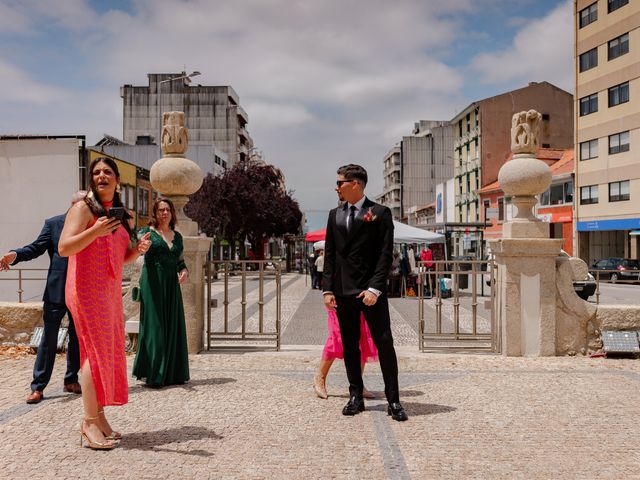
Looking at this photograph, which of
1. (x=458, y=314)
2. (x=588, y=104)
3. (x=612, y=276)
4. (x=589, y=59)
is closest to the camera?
(x=458, y=314)

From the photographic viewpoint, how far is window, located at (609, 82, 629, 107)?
130ft

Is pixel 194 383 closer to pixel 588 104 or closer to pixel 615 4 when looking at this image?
pixel 615 4

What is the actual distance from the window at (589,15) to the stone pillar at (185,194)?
4171cm

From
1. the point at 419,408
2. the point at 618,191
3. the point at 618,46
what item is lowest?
the point at 419,408

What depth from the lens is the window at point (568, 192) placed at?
45.8 m

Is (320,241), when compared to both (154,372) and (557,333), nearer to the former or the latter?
(557,333)

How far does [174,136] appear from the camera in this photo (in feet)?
25.1

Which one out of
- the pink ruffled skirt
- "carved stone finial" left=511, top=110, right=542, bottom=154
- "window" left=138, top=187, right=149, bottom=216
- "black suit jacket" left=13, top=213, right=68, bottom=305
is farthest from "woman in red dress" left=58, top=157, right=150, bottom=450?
"window" left=138, top=187, right=149, bottom=216

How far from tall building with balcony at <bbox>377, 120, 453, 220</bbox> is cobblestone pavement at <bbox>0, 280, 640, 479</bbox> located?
8243 cm

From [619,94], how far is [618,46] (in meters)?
2.94

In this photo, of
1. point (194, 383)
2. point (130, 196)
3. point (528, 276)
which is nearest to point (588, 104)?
point (130, 196)

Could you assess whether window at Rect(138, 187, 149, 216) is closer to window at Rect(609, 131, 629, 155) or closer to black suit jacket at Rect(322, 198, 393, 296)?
window at Rect(609, 131, 629, 155)

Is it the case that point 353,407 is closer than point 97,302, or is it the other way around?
point 97,302

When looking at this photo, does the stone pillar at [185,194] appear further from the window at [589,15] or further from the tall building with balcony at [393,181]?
the tall building with balcony at [393,181]
